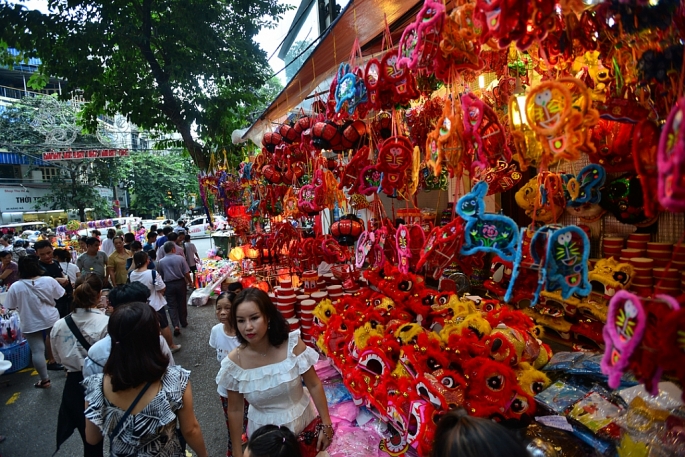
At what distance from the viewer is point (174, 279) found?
5.34 metres

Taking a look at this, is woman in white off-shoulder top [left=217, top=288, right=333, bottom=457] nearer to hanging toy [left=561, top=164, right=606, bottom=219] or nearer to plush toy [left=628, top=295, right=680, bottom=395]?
plush toy [left=628, top=295, right=680, bottom=395]

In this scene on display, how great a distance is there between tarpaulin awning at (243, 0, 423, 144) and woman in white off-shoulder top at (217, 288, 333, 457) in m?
1.61

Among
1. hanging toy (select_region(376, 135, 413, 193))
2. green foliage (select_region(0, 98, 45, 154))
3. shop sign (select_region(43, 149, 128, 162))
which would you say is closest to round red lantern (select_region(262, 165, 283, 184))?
hanging toy (select_region(376, 135, 413, 193))

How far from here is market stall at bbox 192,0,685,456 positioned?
107 centimetres

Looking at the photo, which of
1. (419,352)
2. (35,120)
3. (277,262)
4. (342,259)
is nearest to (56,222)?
(35,120)

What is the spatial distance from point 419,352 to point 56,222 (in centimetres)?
2442

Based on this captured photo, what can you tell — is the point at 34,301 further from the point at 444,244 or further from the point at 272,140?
the point at 444,244

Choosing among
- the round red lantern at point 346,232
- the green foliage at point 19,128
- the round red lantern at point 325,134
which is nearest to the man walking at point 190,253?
the round red lantern at point 346,232

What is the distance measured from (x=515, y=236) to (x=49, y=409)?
182 inches

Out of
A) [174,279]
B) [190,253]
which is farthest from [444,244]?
[190,253]

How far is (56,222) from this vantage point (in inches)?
806

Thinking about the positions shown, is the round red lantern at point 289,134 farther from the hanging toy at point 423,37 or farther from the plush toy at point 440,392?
the plush toy at point 440,392

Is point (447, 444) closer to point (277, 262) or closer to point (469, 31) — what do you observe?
point (469, 31)

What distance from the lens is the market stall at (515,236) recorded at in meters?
1.07
